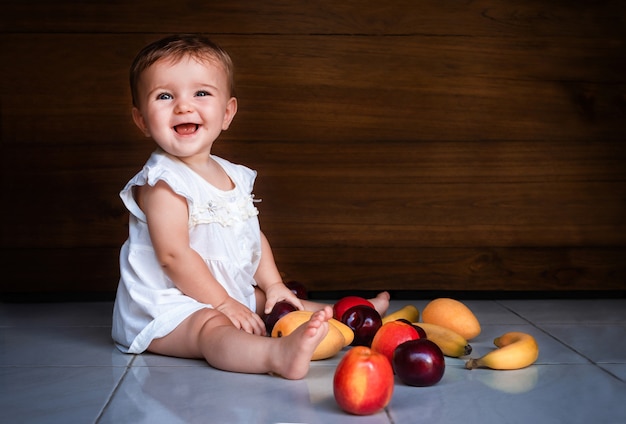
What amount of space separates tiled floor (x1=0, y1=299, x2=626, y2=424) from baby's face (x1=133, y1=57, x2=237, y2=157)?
17.4 inches

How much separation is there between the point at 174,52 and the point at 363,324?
0.67m

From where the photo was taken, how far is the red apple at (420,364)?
1228 mm

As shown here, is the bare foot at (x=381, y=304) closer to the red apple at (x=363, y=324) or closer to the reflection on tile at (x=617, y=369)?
the red apple at (x=363, y=324)

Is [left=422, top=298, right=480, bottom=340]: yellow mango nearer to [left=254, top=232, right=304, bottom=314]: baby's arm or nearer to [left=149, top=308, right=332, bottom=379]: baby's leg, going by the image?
[left=254, top=232, right=304, bottom=314]: baby's arm

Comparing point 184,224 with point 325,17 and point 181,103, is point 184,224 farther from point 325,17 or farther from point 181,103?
point 325,17

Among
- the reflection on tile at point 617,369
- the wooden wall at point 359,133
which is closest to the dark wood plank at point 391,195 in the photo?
the wooden wall at point 359,133

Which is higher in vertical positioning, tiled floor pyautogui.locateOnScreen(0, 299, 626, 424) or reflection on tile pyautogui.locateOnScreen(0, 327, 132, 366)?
tiled floor pyautogui.locateOnScreen(0, 299, 626, 424)

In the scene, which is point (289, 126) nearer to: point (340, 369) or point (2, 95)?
point (2, 95)

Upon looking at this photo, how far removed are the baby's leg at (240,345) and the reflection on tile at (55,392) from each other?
0.42 feet

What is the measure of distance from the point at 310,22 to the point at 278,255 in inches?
24.0

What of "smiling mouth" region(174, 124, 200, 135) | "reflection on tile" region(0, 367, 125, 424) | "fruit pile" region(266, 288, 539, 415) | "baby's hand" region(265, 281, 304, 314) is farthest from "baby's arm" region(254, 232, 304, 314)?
"reflection on tile" region(0, 367, 125, 424)

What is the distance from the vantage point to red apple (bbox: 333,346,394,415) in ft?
3.53

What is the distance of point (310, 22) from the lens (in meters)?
2.00

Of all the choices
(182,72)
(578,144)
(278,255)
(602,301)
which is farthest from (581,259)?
(182,72)
